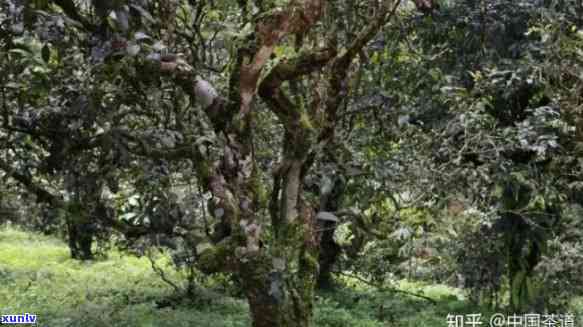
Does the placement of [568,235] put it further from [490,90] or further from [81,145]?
[81,145]

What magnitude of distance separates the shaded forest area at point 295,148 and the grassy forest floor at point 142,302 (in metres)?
0.05

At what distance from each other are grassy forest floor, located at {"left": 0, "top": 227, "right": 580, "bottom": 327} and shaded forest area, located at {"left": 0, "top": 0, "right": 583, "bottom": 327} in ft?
0.15

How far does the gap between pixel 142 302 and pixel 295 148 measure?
4.41 metres

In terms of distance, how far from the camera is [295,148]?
3.39 metres

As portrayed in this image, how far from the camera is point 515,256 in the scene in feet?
22.3

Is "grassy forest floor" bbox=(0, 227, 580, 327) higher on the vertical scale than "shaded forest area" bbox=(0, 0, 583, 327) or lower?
lower

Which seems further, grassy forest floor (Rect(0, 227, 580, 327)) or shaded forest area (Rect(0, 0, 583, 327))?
grassy forest floor (Rect(0, 227, 580, 327))

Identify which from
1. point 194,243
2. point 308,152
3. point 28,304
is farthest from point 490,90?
point 28,304

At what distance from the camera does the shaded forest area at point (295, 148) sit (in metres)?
3.24

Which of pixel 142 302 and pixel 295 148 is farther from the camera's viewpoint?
pixel 142 302

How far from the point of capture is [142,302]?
7.23 metres

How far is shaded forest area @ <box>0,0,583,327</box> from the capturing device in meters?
3.24

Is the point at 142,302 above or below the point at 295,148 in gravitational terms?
below

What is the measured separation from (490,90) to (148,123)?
2.56m
